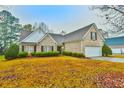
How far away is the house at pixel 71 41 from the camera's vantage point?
13.0ft

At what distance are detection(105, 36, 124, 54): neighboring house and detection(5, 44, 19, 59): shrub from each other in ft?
5.79

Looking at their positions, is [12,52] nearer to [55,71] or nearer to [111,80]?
[55,71]

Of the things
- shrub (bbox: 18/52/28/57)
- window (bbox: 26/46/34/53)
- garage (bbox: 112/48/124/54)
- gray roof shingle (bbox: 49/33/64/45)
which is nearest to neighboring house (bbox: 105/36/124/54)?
garage (bbox: 112/48/124/54)

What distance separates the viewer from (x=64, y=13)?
3.90 metres

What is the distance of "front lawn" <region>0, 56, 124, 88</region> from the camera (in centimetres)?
358

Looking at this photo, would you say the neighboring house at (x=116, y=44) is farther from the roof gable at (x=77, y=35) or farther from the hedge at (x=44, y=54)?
the hedge at (x=44, y=54)

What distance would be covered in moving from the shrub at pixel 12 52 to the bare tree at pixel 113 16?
5.44 ft

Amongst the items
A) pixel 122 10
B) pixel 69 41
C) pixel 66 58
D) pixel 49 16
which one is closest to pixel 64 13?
pixel 49 16

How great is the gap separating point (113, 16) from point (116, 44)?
22.0 inches

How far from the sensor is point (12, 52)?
3.79m

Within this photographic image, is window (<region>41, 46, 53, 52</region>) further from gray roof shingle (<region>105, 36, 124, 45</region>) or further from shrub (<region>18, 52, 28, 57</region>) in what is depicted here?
gray roof shingle (<region>105, 36, 124, 45</region>)

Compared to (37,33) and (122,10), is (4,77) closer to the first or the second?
(37,33)

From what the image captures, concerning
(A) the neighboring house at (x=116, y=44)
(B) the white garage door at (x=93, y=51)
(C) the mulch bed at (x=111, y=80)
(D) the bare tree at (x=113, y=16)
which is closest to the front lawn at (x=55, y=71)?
(C) the mulch bed at (x=111, y=80)

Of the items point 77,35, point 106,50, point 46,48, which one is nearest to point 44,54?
point 46,48
